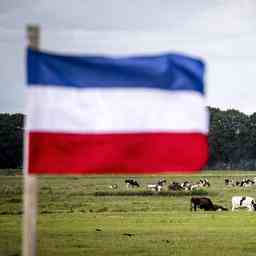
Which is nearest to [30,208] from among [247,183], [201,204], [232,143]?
[201,204]

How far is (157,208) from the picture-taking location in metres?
43.0

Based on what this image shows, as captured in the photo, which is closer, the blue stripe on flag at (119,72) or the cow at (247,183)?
the blue stripe on flag at (119,72)

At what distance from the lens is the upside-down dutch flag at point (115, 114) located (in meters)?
8.31

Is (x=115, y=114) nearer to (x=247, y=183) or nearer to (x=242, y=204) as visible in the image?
(x=242, y=204)

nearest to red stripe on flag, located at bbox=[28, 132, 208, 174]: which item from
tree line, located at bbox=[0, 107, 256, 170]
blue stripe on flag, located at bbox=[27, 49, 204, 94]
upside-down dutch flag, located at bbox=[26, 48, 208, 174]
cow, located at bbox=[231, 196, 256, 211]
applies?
upside-down dutch flag, located at bbox=[26, 48, 208, 174]

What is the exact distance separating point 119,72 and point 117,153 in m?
0.77

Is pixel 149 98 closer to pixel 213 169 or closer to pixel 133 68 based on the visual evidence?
pixel 133 68

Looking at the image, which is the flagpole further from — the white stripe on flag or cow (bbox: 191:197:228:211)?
cow (bbox: 191:197:228:211)

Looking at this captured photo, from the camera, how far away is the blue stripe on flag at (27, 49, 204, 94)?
8.27m

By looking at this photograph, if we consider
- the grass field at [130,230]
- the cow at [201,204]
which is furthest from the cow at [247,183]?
the cow at [201,204]

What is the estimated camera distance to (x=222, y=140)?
15075 cm

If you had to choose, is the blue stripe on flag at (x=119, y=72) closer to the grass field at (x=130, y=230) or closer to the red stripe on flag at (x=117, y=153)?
the red stripe on flag at (x=117, y=153)

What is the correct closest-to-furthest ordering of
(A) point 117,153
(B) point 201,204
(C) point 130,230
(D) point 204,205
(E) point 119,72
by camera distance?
(E) point 119,72 → (A) point 117,153 → (C) point 130,230 → (D) point 204,205 → (B) point 201,204

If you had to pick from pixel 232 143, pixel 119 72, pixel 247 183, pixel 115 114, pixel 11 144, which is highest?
pixel 232 143
